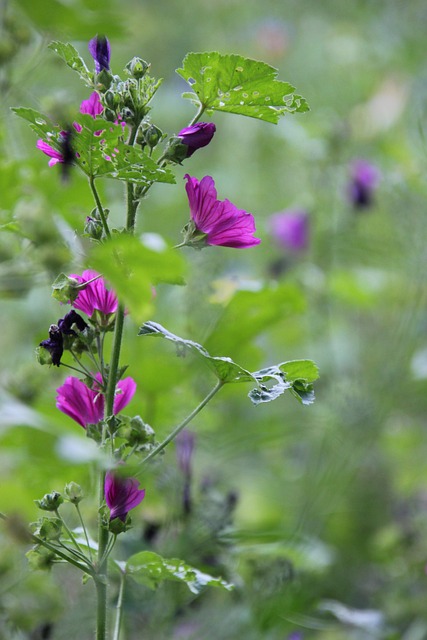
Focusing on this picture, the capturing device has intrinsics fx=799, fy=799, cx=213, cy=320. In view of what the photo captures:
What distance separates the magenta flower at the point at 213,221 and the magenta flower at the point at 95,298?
0.05 meters

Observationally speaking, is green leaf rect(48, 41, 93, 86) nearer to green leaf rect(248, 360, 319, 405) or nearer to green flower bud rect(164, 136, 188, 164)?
green flower bud rect(164, 136, 188, 164)

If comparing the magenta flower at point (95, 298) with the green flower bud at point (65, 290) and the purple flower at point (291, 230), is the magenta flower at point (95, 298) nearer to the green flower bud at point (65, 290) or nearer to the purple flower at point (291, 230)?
the green flower bud at point (65, 290)

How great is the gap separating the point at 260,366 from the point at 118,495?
16.9 inches

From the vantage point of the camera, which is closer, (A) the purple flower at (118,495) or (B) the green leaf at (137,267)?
(B) the green leaf at (137,267)

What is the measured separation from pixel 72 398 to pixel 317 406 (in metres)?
0.66

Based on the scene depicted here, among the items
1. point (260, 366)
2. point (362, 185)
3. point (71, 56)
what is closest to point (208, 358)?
point (71, 56)

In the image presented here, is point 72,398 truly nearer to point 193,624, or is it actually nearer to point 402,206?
point 193,624

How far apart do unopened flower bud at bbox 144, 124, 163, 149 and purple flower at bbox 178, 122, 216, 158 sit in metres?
0.01

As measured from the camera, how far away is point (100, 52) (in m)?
0.44

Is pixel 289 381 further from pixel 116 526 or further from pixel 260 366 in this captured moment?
pixel 260 366

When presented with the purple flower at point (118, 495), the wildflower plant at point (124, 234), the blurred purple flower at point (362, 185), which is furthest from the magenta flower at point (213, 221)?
the blurred purple flower at point (362, 185)

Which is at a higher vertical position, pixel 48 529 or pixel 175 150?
pixel 175 150

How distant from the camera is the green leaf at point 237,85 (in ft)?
1.36

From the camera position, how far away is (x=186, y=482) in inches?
28.7
